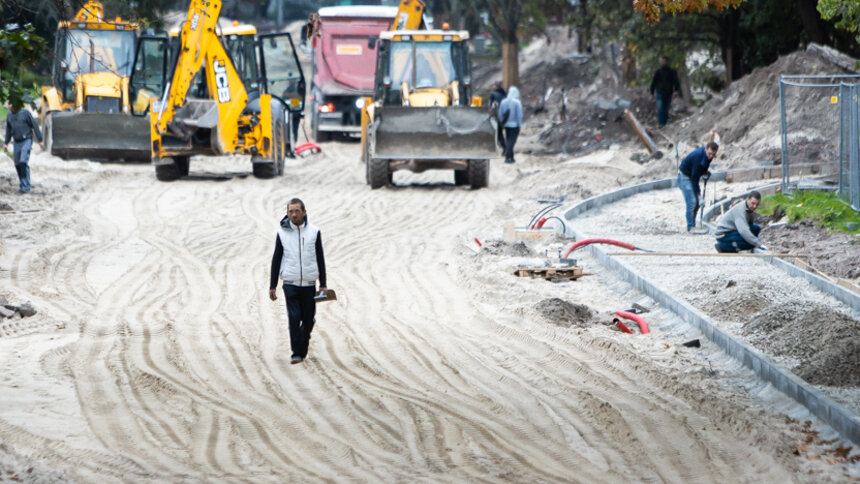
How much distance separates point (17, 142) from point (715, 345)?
13459mm

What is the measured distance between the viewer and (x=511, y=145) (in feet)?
87.8

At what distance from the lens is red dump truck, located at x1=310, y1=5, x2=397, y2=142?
3184 cm

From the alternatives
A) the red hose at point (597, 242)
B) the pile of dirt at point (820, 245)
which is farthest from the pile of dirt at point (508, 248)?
the pile of dirt at point (820, 245)

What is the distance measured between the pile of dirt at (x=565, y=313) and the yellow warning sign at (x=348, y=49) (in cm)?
2157

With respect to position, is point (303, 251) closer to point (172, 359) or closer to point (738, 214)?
point (172, 359)

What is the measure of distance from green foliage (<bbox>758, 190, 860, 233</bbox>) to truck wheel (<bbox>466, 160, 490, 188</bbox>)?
566cm

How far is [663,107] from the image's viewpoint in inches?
1123

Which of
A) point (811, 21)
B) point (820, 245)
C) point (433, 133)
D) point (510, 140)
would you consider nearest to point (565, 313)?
point (820, 245)

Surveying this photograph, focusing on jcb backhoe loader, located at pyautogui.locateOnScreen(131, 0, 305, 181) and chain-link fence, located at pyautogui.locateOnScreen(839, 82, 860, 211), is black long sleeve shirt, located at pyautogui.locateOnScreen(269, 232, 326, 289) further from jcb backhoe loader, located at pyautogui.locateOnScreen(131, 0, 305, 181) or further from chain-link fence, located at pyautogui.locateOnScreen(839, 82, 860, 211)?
jcb backhoe loader, located at pyautogui.locateOnScreen(131, 0, 305, 181)

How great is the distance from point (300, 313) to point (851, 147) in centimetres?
1034

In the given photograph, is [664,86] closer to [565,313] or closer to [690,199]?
[690,199]

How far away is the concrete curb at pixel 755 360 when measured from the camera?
7289mm

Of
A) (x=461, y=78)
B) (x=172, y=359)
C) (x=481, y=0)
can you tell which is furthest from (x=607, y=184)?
(x=481, y=0)

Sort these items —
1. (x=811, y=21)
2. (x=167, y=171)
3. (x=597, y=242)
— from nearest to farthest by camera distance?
(x=597, y=242) < (x=167, y=171) < (x=811, y=21)
